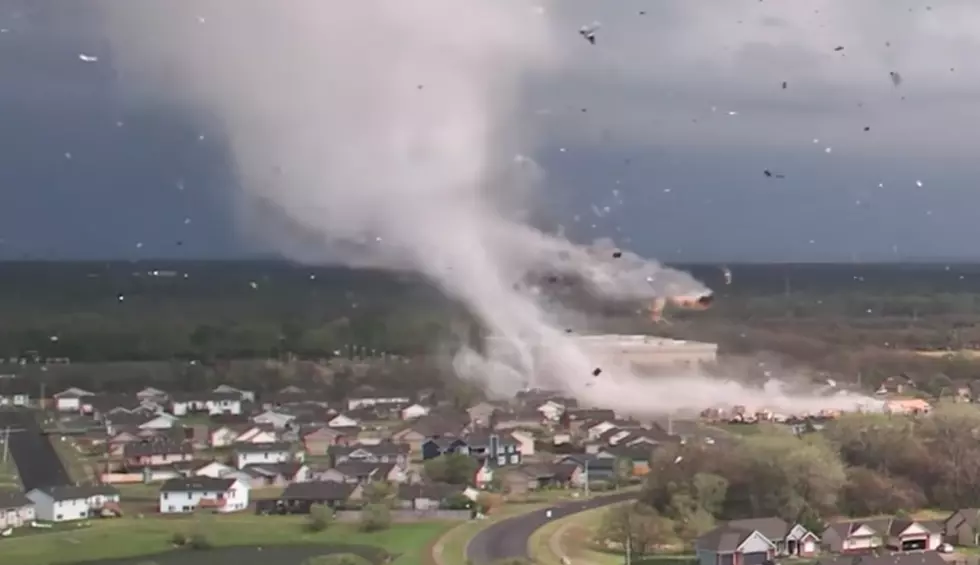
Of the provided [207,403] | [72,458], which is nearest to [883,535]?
[72,458]

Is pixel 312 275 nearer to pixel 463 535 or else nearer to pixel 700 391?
pixel 700 391

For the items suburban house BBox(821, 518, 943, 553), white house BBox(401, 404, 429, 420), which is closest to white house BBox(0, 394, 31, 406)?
white house BBox(401, 404, 429, 420)

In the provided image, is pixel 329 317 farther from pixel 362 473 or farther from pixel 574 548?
pixel 574 548

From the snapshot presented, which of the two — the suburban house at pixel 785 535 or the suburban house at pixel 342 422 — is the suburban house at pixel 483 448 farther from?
the suburban house at pixel 785 535

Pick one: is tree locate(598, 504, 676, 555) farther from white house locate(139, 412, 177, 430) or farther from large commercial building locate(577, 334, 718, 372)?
large commercial building locate(577, 334, 718, 372)

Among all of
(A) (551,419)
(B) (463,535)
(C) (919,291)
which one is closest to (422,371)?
(A) (551,419)

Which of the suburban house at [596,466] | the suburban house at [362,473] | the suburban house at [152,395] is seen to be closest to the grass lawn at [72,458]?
the suburban house at [362,473]
